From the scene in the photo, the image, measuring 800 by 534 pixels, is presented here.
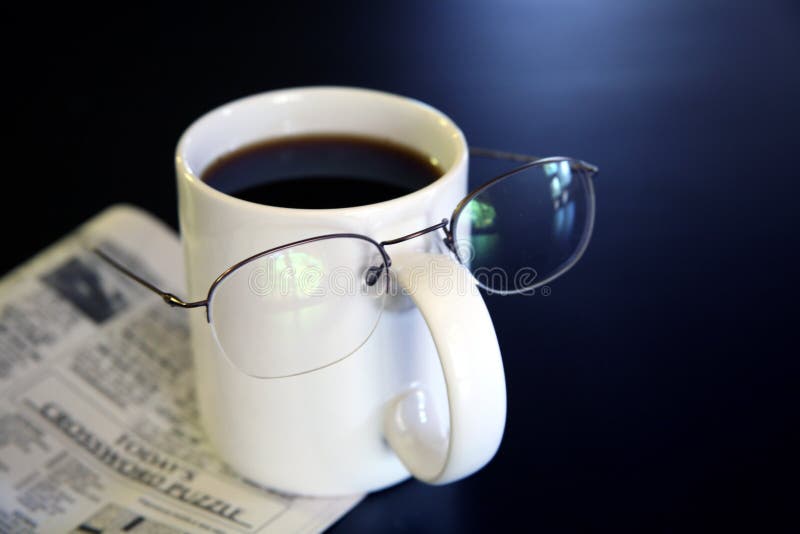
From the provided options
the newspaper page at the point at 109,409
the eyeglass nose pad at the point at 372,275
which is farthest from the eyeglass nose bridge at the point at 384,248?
the newspaper page at the point at 109,409

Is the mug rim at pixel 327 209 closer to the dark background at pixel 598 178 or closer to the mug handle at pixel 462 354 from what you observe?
the mug handle at pixel 462 354

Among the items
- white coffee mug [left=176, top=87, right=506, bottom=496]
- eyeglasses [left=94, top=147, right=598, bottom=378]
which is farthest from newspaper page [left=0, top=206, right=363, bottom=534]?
eyeglasses [left=94, top=147, right=598, bottom=378]

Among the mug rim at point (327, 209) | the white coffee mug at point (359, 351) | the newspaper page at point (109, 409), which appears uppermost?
the mug rim at point (327, 209)

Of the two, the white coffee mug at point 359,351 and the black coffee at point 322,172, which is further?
the black coffee at point 322,172

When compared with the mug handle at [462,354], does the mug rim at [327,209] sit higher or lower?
higher

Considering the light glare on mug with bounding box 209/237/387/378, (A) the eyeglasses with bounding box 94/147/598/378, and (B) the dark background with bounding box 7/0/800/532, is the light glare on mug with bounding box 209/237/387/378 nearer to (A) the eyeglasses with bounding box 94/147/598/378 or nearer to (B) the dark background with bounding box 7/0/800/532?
(A) the eyeglasses with bounding box 94/147/598/378

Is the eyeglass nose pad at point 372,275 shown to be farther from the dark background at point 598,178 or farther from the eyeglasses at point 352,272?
the dark background at point 598,178
